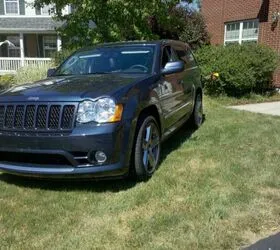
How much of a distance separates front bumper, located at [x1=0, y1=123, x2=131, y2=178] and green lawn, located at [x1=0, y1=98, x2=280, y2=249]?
1.06ft

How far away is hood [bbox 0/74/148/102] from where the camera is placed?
4395 millimetres

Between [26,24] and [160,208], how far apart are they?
25258 mm

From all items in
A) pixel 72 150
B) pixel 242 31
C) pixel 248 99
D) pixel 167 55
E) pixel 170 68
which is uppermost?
pixel 242 31

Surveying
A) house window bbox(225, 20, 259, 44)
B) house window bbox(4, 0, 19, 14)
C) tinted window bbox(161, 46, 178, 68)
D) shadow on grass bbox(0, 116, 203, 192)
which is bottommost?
shadow on grass bbox(0, 116, 203, 192)

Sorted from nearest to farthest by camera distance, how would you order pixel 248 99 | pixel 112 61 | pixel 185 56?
pixel 112 61, pixel 185 56, pixel 248 99

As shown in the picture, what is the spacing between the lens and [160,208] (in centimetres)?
420

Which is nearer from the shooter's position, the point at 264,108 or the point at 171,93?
the point at 171,93

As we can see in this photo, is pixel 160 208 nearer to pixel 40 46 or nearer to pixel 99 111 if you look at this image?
pixel 99 111

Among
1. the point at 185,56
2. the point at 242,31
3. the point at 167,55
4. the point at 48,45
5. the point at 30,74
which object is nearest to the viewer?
the point at 167,55

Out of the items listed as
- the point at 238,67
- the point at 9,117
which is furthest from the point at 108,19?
the point at 9,117

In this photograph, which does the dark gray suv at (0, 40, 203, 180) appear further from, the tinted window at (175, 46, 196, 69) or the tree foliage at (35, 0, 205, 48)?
the tree foliage at (35, 0, 205, 48)

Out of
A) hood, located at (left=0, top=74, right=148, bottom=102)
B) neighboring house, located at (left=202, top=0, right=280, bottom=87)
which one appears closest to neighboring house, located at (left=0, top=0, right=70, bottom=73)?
neighboring house, located at (left=202, top=0, right=280, bottom=87)

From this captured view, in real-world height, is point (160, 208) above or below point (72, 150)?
below

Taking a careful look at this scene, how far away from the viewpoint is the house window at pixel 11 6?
2720 centimetres
